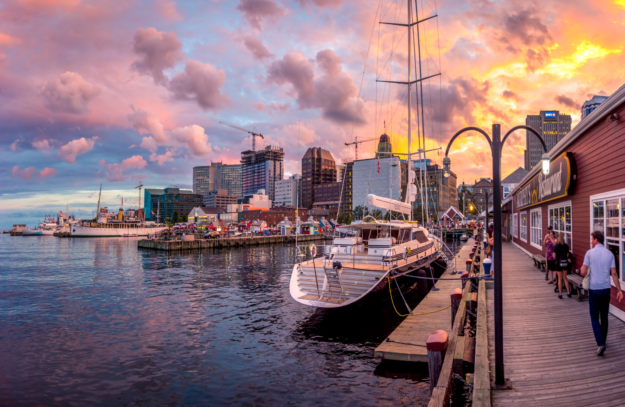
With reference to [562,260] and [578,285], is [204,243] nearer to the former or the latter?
[562,260]

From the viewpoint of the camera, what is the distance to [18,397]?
9.33 meters

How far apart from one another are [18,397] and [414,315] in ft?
39.3

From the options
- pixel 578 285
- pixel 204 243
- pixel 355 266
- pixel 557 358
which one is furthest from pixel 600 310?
pixel 204 243

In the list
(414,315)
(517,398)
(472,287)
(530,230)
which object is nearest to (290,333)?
(414,315)

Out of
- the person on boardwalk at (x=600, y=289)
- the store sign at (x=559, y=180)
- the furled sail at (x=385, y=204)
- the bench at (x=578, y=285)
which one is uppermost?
the store sign at (x=559, y=180)

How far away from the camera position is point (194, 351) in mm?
12516

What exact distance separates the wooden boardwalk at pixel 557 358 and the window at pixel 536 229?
1210 centimetres

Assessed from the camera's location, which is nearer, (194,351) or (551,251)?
(194,351)

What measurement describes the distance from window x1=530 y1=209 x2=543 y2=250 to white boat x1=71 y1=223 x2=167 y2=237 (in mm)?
130562

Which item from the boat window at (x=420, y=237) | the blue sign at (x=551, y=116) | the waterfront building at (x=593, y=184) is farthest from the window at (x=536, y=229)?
the blue sign at (x=551, y=116)

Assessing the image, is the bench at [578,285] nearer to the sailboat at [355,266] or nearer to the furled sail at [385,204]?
the sailboat at [355,266]

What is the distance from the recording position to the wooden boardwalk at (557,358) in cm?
551

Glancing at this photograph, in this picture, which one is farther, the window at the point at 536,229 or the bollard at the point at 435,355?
the window at the point at 536,229

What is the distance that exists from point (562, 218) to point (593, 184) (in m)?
5.27
